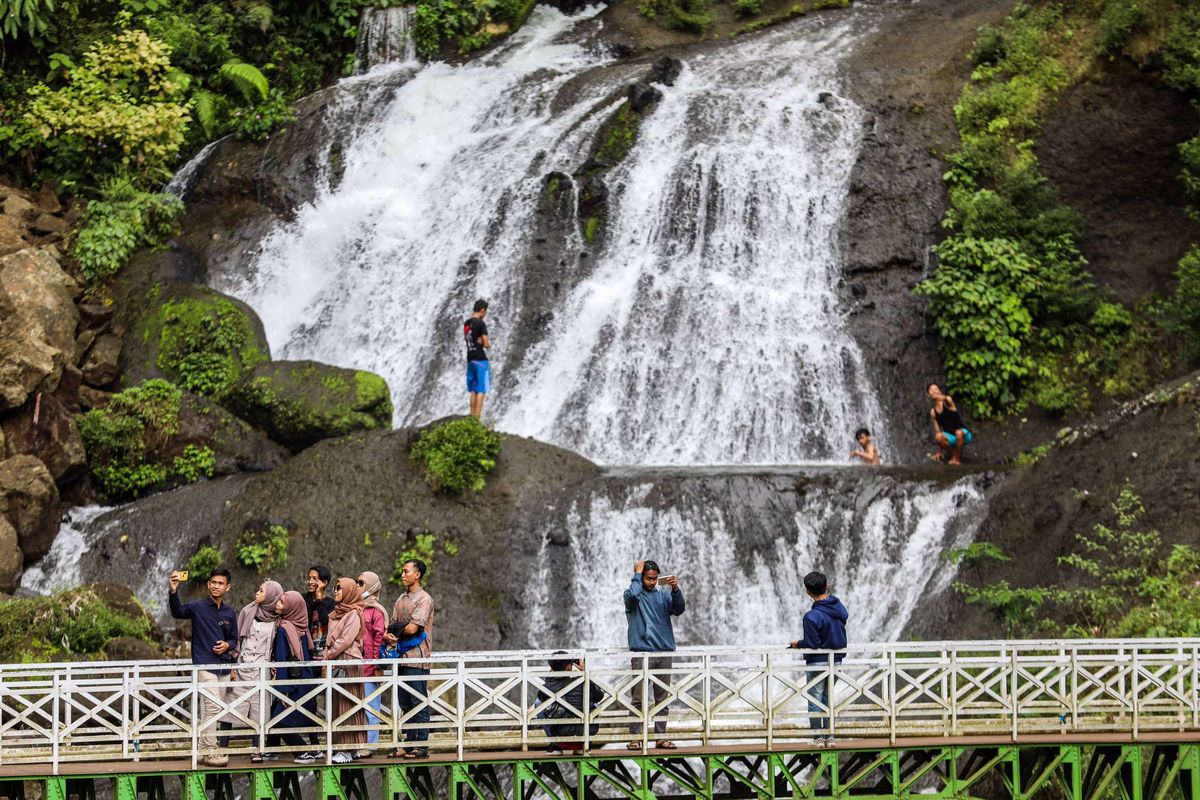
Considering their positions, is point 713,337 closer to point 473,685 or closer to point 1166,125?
point 1166,125

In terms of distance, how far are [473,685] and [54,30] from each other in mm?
23840

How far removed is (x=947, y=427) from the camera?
24.2 metres

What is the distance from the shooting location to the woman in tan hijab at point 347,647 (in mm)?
14055

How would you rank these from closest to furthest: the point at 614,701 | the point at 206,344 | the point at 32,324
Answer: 1. the point at 614,701
2. the point at 32,324
3. the point at 206,344

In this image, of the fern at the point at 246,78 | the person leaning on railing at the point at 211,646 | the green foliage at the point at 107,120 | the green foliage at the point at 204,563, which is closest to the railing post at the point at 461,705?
the person leaning on railing at the point at 211,646

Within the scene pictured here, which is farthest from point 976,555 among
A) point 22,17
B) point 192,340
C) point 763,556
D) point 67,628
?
point 22,17

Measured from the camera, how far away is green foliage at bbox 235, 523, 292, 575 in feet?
73.8

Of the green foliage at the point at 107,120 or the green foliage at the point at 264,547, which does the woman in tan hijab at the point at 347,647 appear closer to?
the green foliage at the point at 264,547

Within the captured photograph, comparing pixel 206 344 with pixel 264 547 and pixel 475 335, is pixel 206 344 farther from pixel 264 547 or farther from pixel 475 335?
pixel 264 547

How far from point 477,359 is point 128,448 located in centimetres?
590

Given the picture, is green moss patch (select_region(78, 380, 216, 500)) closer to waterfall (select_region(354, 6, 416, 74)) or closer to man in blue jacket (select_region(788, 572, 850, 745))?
waterfall (select_region(354, 6, 416, 74))

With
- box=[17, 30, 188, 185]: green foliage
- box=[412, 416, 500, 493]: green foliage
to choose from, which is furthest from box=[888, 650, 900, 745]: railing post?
box=[17, 30, 188, 185]: green foliage

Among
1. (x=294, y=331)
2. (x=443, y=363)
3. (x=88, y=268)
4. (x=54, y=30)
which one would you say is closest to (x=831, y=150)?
(x=443, y=363)

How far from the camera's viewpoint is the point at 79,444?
83.9 feet
